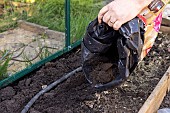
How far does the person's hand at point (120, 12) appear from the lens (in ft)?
8.04

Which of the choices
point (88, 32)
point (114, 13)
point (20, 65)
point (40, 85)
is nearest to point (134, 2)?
point (114, 13)

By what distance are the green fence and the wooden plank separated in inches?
53.4

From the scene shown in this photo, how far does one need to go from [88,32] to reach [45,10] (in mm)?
1927

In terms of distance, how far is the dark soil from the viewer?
2.95 meters

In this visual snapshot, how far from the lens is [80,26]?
437 cm

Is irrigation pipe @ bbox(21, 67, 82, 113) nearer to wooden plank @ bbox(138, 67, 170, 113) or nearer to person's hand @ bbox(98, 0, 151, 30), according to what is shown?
wooden plank @ bbox(138, 67, 170, 113)

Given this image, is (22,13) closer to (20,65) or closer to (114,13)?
(20,65)

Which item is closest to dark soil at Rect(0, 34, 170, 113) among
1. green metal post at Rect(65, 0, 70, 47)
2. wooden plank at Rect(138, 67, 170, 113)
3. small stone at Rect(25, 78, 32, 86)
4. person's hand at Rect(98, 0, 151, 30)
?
small stone at Rect(25, 78, 32, 86)

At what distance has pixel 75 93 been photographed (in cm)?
316

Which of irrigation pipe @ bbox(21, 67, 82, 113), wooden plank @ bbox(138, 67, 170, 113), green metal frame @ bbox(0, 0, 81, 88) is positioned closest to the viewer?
wooden plank @ bbox(138, 67, 170, 113)

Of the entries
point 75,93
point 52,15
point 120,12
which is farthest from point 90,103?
point 52,15

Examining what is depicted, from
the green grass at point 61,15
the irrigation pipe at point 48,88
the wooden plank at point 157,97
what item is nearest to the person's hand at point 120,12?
the wooden plank at point 157,97

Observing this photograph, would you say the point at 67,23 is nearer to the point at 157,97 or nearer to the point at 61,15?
the point at 61,15

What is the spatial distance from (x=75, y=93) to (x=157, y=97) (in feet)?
2.47
